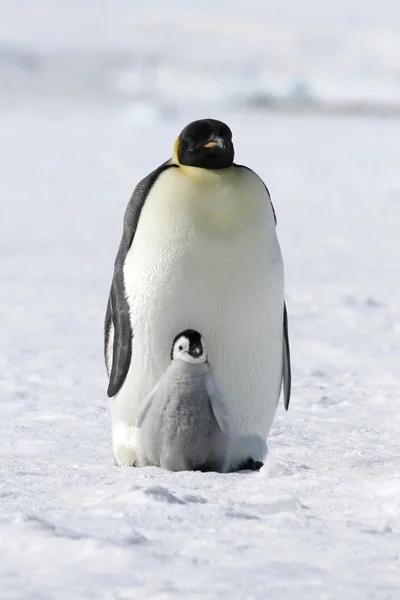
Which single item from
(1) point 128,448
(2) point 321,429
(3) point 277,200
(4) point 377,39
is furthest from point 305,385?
(4) point 377,39

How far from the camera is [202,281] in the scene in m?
2.64

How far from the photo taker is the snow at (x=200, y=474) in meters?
1.69

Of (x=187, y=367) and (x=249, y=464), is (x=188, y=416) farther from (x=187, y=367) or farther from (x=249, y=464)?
(x=249, y=464)

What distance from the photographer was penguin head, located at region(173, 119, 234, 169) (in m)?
2.67

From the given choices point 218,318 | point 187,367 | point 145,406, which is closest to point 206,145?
point 218,318

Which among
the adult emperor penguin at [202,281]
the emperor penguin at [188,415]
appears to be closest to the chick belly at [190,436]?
the emperor penguin at [188,415]

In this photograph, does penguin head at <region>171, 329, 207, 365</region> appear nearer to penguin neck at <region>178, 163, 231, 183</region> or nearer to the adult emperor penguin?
the adult emperor penguin

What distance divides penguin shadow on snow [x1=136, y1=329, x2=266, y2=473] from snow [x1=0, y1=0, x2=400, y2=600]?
0.08m

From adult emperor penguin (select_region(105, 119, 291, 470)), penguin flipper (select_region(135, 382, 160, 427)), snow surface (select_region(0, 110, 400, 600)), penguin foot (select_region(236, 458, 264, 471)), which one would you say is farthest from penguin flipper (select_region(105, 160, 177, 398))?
penguin foot (select_region(236, 458, 264, 471))

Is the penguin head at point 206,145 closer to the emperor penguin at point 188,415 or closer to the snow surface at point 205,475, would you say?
the emperor penguin at point 188,415

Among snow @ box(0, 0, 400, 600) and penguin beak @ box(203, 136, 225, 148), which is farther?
penguin beak @ box(203, 136, 225, 148)

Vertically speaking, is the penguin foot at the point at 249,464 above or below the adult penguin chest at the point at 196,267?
below

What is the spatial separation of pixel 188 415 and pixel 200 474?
16cm

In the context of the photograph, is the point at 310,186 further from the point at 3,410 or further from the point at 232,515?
the point at 232,515
